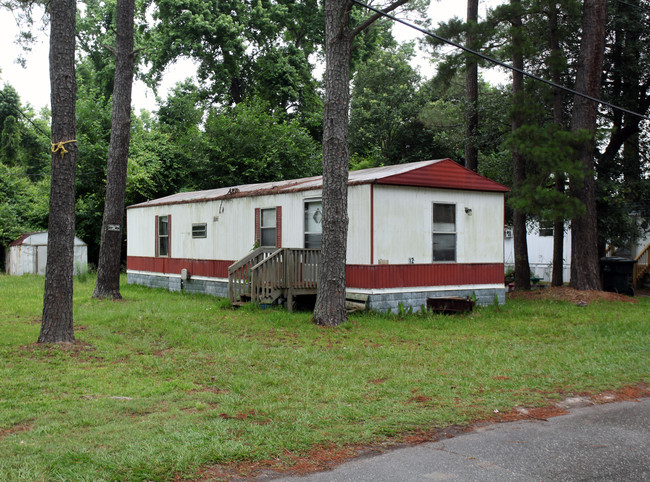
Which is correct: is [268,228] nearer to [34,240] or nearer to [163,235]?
[163,235]

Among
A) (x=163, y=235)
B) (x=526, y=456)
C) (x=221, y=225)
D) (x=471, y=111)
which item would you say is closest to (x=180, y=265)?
(x=163, y=235)

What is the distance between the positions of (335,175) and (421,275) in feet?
10.7

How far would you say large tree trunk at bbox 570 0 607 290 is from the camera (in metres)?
15.4

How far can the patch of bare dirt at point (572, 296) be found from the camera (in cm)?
1441

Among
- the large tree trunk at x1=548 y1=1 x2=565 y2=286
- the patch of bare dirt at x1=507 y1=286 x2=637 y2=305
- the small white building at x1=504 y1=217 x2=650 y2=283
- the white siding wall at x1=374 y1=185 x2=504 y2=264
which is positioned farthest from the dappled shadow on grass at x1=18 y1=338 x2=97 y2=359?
the small white building at x1=504 y1=217 x2=650 y2=283

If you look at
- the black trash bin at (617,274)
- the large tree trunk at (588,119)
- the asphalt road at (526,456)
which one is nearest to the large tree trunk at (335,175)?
the asphalt road at (526,456)

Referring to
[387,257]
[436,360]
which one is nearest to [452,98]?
[387,257]

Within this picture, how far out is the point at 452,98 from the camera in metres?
28.7

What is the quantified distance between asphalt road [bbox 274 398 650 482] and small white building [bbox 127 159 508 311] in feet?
22.8

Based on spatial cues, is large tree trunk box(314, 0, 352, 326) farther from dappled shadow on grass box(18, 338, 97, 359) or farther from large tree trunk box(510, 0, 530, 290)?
large tree trunk box(510, 0, 530, 290)

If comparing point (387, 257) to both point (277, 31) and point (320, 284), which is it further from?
point (277, 31)

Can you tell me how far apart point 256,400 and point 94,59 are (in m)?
33.4

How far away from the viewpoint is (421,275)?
12625mm

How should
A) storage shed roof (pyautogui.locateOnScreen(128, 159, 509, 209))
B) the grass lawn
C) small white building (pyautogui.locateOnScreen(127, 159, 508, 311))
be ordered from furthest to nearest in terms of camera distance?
storage shed roof (pyautogui.locateOnScreen(128, 159, 509, 209)) < small white building (pyautogui.locateOnScreen(127, 159, 508, 311)) < the grass lawn
